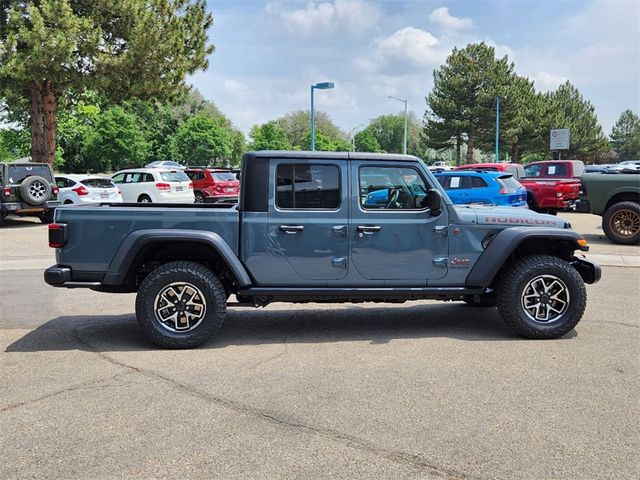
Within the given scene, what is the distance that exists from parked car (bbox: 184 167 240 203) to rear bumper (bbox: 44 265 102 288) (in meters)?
17.0

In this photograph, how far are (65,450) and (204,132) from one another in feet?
198

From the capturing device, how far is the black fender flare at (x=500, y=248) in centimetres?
529

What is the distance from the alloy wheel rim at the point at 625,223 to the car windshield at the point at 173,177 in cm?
1432

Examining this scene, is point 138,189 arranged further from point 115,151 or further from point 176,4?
point 115,151

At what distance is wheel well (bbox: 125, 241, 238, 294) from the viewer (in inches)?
203

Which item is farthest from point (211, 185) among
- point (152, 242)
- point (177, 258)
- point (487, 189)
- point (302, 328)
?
point (152, 242)

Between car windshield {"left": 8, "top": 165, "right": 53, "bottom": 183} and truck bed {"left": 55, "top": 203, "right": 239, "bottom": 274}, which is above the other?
car windshield {"left": 8, "top": 165, "right": 53, "bottom": 183}

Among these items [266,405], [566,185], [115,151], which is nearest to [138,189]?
[566,185]

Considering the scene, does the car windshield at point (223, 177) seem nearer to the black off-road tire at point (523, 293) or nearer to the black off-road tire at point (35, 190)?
the black off-road tire at point (35, 190)

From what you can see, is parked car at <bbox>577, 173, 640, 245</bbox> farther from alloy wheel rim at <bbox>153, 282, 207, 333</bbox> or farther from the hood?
alloy wheel rim at <bbox>153, 282, 207, 333</bbox>

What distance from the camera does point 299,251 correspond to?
5.21 metres

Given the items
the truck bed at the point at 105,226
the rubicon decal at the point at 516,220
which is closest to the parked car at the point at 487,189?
the rubicon decal at the point at 516,220

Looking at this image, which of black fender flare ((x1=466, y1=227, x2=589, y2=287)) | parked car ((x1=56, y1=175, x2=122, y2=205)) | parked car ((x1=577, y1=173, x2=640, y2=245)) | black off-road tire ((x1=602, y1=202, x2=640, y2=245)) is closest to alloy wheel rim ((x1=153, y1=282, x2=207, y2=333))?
Result: black fender flare ((x1=466, y1=227, x2=589, y2=287))

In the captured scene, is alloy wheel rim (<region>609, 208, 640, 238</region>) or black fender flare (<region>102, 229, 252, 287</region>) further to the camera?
alloy wheel rim (<region>609, 208, 640, 238</region>)
